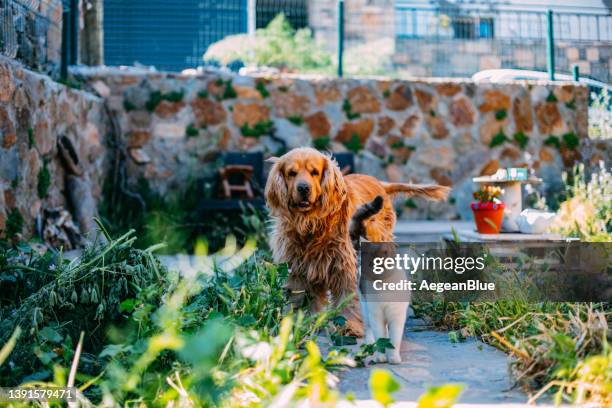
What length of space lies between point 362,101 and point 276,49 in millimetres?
5406

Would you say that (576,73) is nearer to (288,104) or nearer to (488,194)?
(288,104)

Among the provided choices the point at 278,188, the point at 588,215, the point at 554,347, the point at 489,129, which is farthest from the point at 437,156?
the point at 554,347

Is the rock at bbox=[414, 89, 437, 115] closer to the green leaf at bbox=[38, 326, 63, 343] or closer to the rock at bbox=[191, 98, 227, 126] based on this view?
the rock at bbox=[191, 98, 227, 126]

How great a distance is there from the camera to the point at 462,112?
7.75 meters

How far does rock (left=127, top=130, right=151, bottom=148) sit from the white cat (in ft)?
15.9

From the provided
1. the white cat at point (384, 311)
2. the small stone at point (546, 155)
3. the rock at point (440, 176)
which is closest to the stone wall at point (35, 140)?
the white cat at point (384, 311)

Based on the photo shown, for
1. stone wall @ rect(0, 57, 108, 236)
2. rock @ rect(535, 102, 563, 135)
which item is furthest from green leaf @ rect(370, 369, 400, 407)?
rock @ rect(535, 102, 563, 135)

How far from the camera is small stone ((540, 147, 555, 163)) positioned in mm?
7828

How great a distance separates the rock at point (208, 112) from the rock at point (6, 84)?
2.89 metres

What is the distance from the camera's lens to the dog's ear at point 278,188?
3.27 metres

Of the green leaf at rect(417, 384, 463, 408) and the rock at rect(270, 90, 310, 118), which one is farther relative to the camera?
the rock at rect(270, 90, 310, 118)

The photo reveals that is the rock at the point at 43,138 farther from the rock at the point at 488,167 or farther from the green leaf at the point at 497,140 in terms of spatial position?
the green leaf at the point at 497,140

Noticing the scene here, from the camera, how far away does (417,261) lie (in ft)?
11.8

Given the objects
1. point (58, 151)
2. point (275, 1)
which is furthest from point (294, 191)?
point (275, 1)
